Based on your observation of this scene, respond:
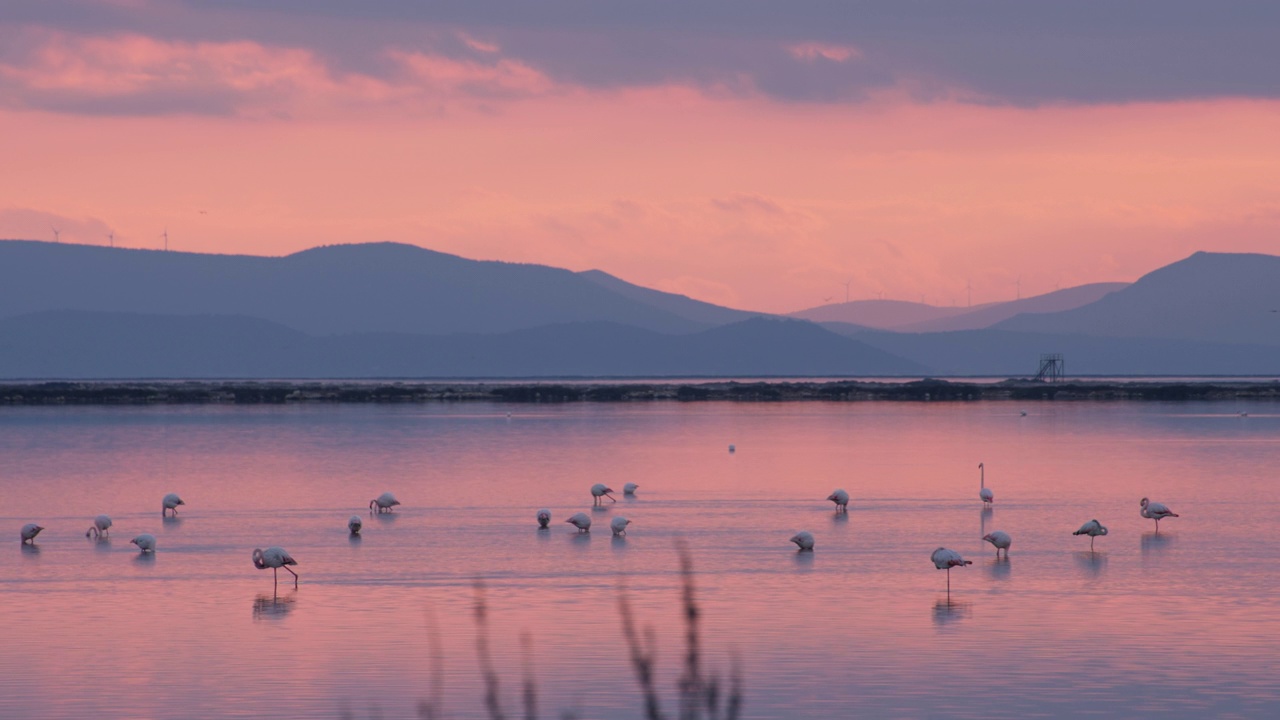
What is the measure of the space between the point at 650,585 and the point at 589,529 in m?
9.31

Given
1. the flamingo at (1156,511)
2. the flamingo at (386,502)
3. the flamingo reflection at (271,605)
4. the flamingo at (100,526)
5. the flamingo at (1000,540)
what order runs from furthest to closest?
1. the flamingo at (386,502)
2. the flamingo at (1156,511)
3. the flamingo at (100,526)
4. the flamingo at (1000,540)
5. the flamingo reflection at (271,605)

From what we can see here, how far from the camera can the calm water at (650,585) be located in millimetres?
19109

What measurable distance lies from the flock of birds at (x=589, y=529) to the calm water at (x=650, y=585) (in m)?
0.38

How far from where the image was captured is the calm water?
19.1 m

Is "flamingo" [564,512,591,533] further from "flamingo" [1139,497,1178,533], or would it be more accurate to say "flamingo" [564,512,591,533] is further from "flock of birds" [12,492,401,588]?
"flamingo" [1139,497,1178,533]

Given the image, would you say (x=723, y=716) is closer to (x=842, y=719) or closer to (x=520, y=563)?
(x=842, y=719)

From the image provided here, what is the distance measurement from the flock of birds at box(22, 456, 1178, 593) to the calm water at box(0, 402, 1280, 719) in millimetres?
378

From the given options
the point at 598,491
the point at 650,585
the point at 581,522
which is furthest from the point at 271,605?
the point at 598,491

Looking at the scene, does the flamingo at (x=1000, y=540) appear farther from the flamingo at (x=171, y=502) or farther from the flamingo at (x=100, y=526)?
the flamingo at (x=171, y=502)

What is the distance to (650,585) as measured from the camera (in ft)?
88.0

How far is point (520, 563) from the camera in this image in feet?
97.7

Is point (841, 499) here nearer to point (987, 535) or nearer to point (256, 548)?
point (987, 535)

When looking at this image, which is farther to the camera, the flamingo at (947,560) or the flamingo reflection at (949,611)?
the flamingo at (947,560)

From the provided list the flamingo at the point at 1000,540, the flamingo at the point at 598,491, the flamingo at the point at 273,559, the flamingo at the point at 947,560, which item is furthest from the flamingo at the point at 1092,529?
the flamingo at the point at 273,559
